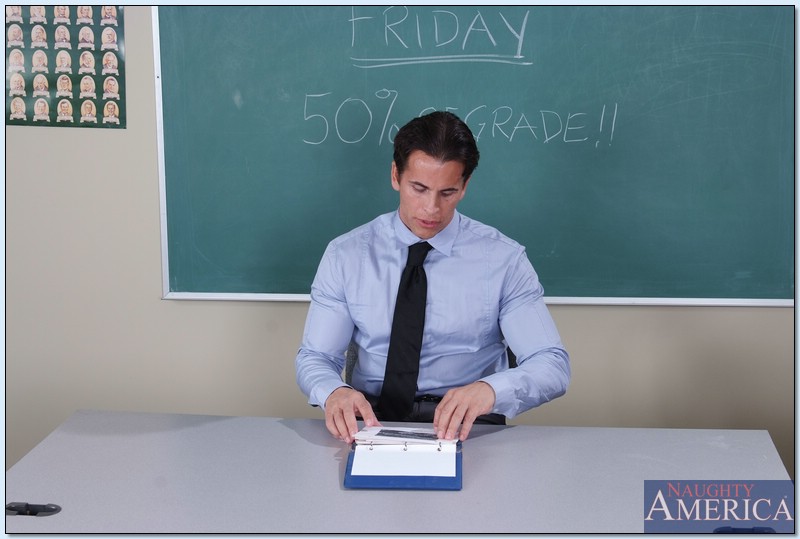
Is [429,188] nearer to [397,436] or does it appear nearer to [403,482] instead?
[397,436]

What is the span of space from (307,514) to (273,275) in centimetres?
148

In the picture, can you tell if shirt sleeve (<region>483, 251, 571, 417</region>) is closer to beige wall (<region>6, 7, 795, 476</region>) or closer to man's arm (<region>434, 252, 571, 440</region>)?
man's arm (<region>434, 252, 571, 440</region>)

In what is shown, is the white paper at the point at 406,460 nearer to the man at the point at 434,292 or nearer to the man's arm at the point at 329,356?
the man's arm at the point at 329,356

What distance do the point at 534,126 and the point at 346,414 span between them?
1.32 m

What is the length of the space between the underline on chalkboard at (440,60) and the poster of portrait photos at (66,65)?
0.79m

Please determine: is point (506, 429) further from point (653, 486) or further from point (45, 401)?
point (45, 401)

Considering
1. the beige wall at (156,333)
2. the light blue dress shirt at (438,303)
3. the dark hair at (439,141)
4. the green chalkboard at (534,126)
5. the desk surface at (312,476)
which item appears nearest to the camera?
the desk surface at (312,476)

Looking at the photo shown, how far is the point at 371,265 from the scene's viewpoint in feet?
7.24

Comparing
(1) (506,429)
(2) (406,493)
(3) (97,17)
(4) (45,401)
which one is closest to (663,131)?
(1) (506,429)

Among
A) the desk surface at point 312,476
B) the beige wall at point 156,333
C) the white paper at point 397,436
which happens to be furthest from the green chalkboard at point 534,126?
the white paper at point 397,436

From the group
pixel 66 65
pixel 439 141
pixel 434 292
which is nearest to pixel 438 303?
pixel 434 292

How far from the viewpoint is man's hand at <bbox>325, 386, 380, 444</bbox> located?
1.78 m

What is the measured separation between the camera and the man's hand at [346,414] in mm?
1783

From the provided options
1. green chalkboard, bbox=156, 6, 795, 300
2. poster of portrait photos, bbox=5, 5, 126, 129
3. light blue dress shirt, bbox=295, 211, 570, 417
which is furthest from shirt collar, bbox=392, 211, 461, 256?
poster of portrait photos, bbox=5, 5, 126, 129
